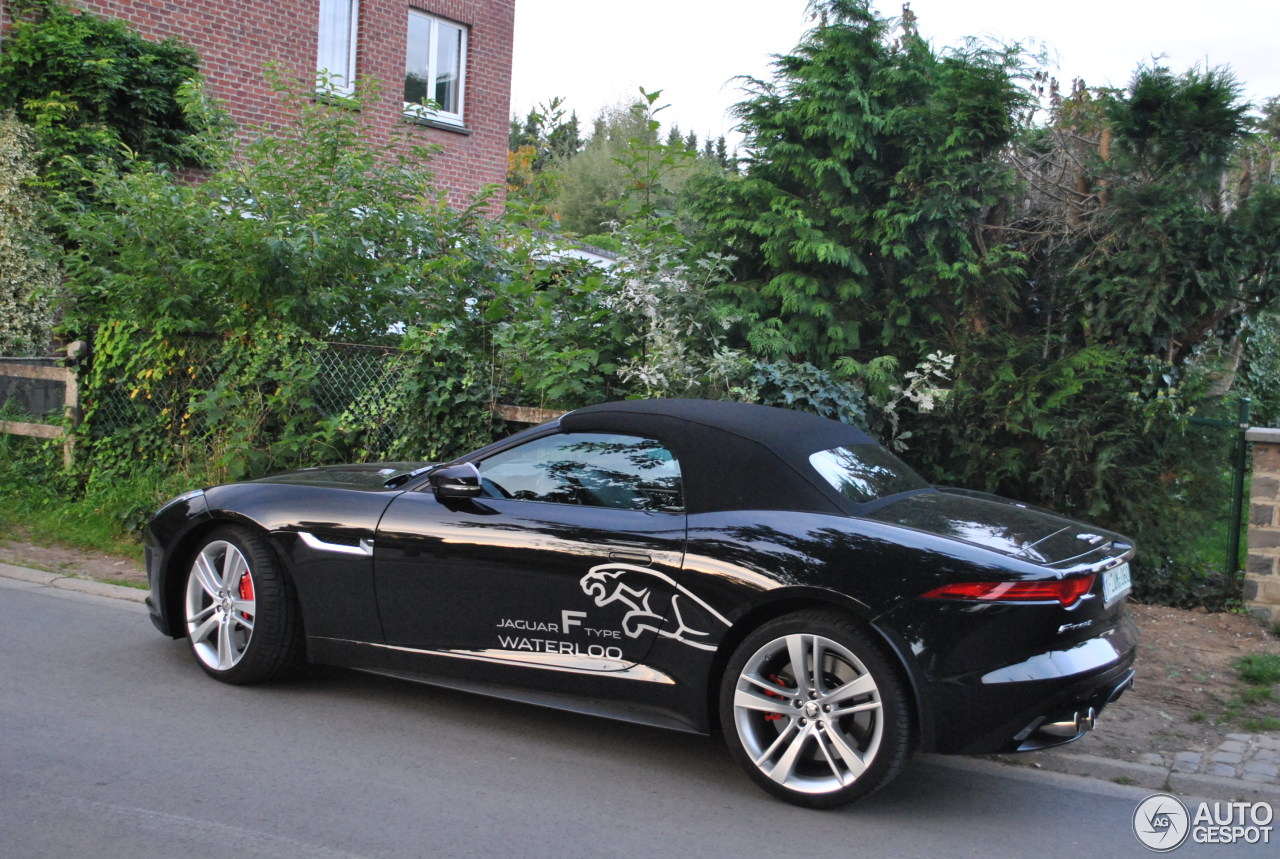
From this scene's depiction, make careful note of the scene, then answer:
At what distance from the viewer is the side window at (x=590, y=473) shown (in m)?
4.60

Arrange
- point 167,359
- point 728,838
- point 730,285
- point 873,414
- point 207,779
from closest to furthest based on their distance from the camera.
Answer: point 728,838
point 207,779
point 873,414
point 730,285
point 167,359

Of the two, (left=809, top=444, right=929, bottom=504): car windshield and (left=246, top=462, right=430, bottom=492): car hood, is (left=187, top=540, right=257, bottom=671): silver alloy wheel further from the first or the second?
(left=809, top=444, right=929, bottom=504): car windshield

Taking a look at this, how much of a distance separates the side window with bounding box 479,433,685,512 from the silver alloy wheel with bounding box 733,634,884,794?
759mm

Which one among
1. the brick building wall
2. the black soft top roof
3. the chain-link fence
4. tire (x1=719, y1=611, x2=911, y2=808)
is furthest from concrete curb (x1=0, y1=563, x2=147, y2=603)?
the brick building wall

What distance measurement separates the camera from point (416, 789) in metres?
4.15

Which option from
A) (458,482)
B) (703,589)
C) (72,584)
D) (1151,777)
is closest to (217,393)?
(72,584)

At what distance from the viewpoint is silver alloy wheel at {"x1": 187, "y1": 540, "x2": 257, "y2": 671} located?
5285 millimetres

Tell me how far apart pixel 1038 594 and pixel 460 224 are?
6.91 metres

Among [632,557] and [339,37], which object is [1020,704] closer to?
[632,557]

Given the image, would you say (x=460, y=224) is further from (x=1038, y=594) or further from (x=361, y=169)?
(x=1038, y=594)

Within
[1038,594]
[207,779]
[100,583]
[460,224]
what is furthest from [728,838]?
[460,224]

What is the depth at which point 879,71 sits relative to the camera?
7973mm

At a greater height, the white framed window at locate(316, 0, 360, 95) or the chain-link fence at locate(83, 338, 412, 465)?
the white framed window at locate(316, 0, 360, 95)

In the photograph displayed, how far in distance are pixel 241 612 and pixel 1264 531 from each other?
6108 millimetres
